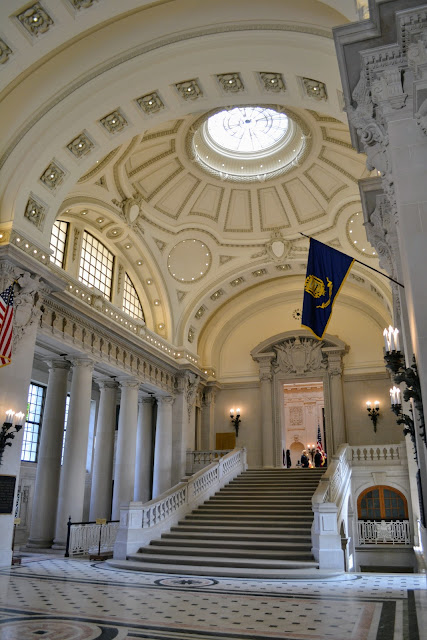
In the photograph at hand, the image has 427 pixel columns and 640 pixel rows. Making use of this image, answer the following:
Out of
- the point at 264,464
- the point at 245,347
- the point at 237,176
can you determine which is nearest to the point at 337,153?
the point at 237,176

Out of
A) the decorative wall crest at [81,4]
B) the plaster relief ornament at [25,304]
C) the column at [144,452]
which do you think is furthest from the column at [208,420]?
the decorative wall crest at [81,4]

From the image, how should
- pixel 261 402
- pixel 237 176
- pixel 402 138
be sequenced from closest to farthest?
pixel 402 138 → pixel 237 176 → pixel 261 402

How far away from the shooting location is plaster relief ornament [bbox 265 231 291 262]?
2081cm

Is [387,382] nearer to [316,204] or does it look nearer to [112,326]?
[316,204]

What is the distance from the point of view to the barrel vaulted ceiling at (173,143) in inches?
408

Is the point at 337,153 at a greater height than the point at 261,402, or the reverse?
the point at 337,153

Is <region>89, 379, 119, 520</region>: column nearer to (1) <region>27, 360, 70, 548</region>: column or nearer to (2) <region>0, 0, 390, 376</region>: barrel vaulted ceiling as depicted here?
(1) <region>27, 360, 70, 548</region>: column

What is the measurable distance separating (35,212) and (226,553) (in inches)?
365

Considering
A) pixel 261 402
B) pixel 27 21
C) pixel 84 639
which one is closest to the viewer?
pixel 84 639

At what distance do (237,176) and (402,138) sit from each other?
526 inches

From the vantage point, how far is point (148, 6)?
34.1ft

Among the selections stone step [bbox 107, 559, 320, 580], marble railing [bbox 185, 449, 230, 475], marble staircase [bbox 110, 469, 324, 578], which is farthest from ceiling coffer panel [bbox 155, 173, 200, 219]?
stone step [bbox 107, 559, 320, 580]

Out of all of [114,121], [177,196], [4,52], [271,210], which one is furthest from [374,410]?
[4,52]

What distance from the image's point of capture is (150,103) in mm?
12508
